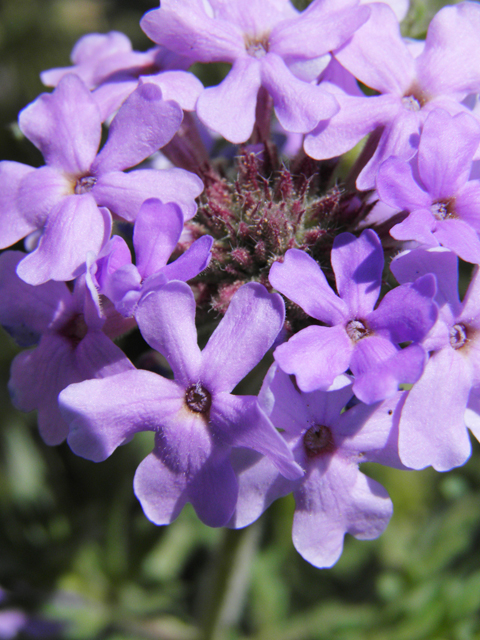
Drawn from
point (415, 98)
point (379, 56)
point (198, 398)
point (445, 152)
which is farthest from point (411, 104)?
point (198, 398)

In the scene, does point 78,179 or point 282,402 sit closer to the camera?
point 282,402

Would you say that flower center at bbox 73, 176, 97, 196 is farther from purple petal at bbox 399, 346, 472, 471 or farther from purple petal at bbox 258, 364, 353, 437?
purple petal at bbox 399, 346, 472, 471

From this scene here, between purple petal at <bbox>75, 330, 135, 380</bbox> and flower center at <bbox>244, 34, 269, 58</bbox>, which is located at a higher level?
flower center at <bbox>244, 34, 269, 58</bbox>

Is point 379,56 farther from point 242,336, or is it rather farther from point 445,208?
point 242,336

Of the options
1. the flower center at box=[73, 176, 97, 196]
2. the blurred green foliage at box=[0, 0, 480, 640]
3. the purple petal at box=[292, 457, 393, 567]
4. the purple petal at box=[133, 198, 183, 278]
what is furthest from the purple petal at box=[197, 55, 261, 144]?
the blurred green foliage at box=[0, 0, 480, 640]

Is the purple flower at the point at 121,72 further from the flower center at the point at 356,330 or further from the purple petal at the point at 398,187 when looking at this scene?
the flower center at the point at 356,330

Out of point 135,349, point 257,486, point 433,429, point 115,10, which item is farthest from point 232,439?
point 115,10

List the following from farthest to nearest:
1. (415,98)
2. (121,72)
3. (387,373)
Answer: (121,72) → (415,98) → (387,373)

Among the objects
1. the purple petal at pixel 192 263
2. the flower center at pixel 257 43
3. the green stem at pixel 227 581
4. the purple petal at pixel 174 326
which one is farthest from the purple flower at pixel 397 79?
the green stem at pixel 227 581
